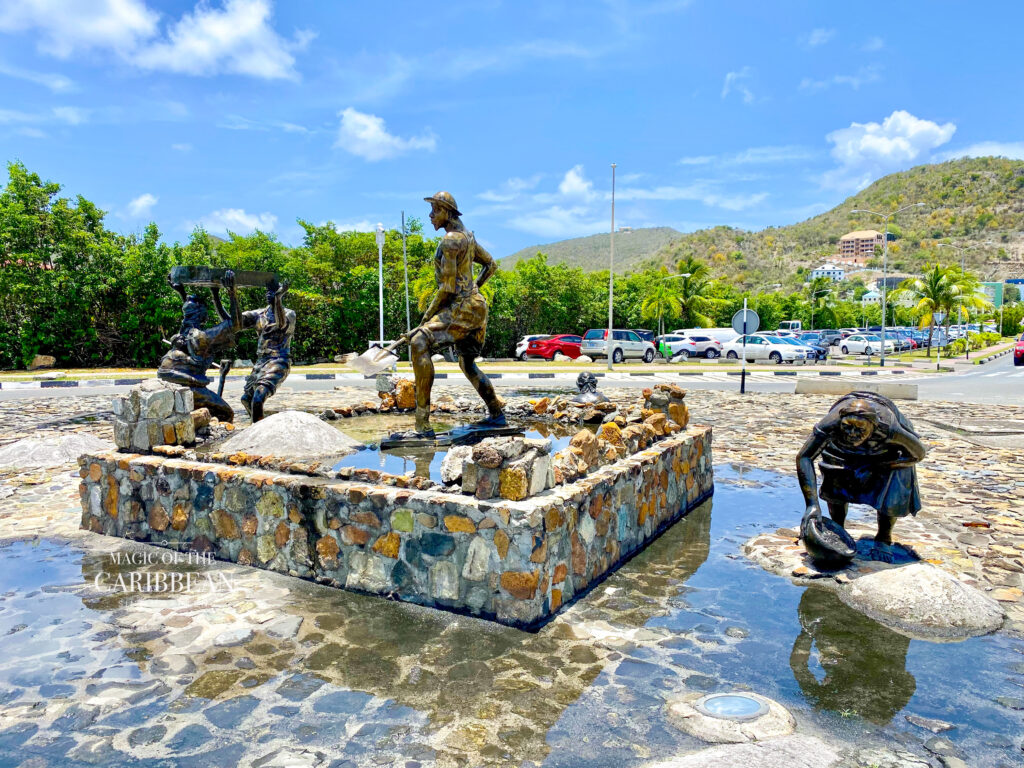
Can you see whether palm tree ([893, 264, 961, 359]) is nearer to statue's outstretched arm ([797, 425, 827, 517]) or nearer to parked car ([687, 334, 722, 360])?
parked car ([687, 334, 722, 360])

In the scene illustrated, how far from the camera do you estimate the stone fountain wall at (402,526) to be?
3947 mm

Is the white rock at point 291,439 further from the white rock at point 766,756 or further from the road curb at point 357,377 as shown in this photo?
the road curb at point 357,377

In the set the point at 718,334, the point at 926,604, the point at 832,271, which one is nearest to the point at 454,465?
the point at 926,604

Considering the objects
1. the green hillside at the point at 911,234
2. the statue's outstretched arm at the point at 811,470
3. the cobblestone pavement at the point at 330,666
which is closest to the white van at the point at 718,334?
the cobblestone pavement at the point at 330,666

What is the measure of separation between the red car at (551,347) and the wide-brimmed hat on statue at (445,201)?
25.8 meters

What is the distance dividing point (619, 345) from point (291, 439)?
1043 inches

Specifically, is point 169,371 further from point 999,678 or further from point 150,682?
point 999,678

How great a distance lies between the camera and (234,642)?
3740 millimetres

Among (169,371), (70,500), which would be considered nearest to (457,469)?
(70,500)

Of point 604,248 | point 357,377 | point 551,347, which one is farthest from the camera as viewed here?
point 604,248

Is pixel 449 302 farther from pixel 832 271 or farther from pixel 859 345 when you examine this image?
pixel 832 271

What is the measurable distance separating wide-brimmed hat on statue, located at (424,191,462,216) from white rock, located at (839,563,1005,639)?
4520mm

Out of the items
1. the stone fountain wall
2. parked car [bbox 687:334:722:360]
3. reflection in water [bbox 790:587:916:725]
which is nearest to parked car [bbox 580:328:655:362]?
parked car [bbox 687:334:722:360]

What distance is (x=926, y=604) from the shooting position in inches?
158
